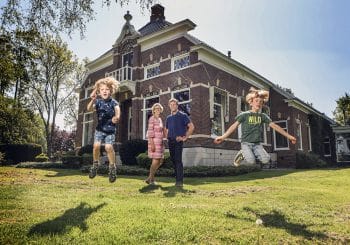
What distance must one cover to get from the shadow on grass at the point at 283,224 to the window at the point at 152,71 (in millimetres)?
16257

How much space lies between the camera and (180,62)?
767 inches

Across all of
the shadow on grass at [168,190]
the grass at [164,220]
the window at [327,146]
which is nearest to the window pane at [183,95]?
the shadow on grass at [168,190]

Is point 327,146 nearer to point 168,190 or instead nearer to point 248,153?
point 168,190

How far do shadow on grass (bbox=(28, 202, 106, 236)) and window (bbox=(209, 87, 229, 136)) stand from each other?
13710 millimetres

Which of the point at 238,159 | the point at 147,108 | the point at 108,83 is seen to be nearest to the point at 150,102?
the point at 147,108

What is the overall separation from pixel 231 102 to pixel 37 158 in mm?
18456

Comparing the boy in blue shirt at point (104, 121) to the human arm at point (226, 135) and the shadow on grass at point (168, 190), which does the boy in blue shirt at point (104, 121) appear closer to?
the shadow on grass at point (168, 190)

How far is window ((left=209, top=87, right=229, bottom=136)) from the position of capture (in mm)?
18447

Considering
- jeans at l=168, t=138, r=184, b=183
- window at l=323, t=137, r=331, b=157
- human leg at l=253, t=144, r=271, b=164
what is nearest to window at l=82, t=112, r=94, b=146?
jeans at l=168, t=138, r=184, b=183

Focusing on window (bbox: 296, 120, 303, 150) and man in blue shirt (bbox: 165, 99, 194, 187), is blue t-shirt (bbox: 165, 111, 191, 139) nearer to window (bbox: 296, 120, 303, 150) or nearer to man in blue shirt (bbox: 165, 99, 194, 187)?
man in blue shirt (bbox: 165, 99, 194, 187)

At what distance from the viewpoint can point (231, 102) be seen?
20.5 m

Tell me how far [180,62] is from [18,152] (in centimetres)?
1756

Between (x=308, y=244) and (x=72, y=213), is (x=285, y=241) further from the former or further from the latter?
(x=72, y=213)

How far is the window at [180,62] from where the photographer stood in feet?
62.4
